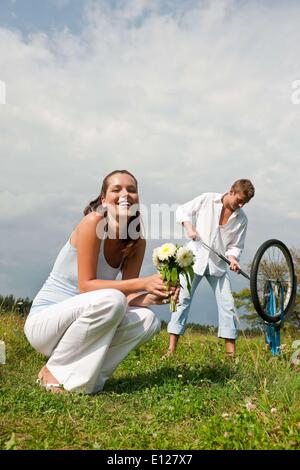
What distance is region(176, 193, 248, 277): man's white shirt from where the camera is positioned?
7332 mm

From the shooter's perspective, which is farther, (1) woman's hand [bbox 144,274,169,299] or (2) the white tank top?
(2) the white tank top

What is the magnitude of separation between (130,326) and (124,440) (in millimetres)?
1381

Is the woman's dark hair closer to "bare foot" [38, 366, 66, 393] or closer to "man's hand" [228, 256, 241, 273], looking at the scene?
Result: "bare foot" [38, 366, 66, 393]

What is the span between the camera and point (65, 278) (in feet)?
16.3

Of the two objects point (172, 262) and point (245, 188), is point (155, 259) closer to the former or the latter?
point (172, 262)

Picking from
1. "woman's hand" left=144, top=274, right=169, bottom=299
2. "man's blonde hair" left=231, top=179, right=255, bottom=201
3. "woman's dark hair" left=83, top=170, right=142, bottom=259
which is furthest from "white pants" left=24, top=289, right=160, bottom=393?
"man's blonde hair" left=231, top=179, right=255, bottom=201

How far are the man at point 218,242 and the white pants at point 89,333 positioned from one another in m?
2.31

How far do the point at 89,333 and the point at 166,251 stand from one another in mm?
943

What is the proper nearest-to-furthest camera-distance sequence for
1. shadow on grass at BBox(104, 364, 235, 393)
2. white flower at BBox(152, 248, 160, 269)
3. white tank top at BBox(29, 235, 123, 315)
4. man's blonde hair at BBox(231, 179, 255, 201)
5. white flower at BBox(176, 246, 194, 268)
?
white flower at BBox(176, 246, 194, 268), white flower at BBox(152, 248, 160, 269), white tank top at BBox(29, 235, 123, 315), shadow on grass at BBox(104, 364, 235, 393), man's blonde hair at BBox(231, 179, 255, 201)

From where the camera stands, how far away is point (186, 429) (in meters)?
3.86

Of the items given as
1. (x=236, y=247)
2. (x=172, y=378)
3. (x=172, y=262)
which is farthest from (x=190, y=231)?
(x=172, y=262)

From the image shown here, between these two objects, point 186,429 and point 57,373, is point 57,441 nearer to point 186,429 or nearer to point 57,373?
point 186,429

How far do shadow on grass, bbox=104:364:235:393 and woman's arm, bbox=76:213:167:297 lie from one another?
0.99 m
